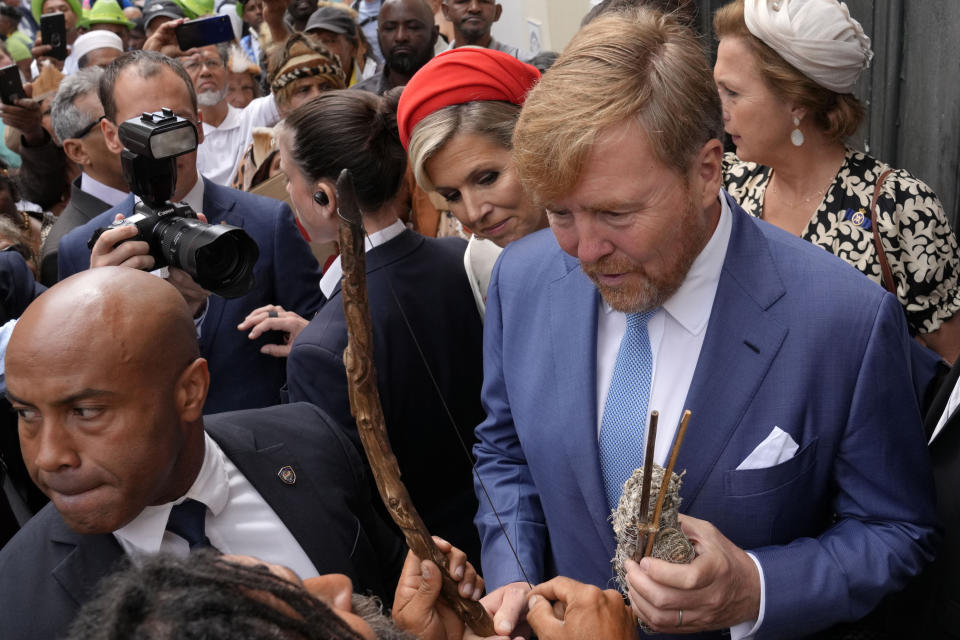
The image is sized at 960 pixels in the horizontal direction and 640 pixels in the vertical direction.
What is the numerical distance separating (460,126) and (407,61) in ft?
11.0

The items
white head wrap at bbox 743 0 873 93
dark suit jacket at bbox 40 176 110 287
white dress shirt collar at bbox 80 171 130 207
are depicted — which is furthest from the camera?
white dress shirt collar at bbox 80 171 130 207

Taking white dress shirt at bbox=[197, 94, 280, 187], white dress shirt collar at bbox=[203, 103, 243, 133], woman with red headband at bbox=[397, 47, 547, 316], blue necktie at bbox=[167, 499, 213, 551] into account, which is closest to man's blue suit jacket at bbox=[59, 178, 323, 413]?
woman with red headband at bbox=[397, 47, 547, 316]

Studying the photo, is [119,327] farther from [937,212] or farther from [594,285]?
[937,212]

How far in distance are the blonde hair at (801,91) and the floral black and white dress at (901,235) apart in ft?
0.42

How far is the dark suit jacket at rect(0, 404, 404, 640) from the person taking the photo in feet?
5.58

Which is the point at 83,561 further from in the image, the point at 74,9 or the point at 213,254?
the point at 74,9

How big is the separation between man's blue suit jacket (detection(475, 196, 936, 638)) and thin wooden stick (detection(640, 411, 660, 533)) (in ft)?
1.02

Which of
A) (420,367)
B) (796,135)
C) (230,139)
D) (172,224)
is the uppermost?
(796,135)

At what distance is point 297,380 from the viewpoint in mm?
2475

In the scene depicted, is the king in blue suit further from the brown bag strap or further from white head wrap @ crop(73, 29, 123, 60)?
white head wrap @ crop(73, 29, 123, 60)

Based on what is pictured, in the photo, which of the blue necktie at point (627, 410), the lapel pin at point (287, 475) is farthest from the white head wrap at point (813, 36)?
the lapel pin at point (287, 475)

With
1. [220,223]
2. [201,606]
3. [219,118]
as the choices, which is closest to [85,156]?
[220,223]

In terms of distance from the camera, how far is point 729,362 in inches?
68.4

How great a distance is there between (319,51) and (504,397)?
3.63m
